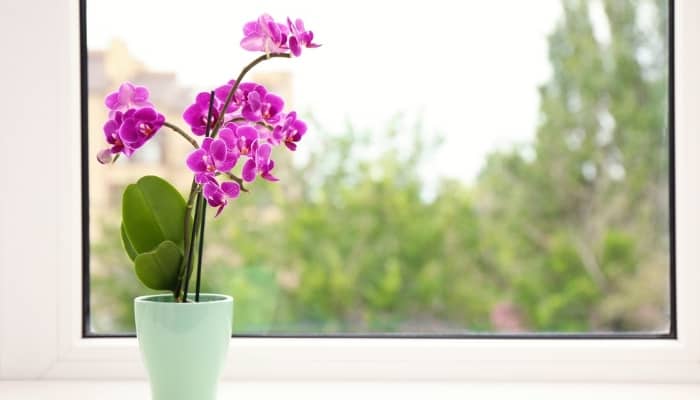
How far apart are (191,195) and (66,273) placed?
0.29 m

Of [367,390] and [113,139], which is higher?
[113,139]

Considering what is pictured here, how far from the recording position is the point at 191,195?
617 millimetres

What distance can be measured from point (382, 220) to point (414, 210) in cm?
16

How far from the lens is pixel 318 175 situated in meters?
3.32

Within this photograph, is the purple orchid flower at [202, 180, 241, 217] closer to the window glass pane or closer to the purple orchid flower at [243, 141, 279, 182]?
the purple orchid flower at [243, 141, 279, 182]

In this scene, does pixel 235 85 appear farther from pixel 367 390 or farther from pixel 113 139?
pixel 367 390

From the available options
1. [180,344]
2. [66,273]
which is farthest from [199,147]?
[66,273]

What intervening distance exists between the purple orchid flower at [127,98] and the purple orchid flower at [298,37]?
0.14 metres

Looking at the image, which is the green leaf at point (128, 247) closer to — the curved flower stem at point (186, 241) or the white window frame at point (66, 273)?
the curved flower stem at point (186, 241)

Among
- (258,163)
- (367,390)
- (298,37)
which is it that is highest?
(298,37)

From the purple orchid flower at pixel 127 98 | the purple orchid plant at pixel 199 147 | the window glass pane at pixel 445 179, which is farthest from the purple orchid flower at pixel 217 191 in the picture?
the window glass pane at pixel 445 179

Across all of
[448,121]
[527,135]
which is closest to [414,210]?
[448,121]

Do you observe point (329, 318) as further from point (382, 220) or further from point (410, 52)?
point (410, 52)

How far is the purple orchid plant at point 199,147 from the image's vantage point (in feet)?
1.92
